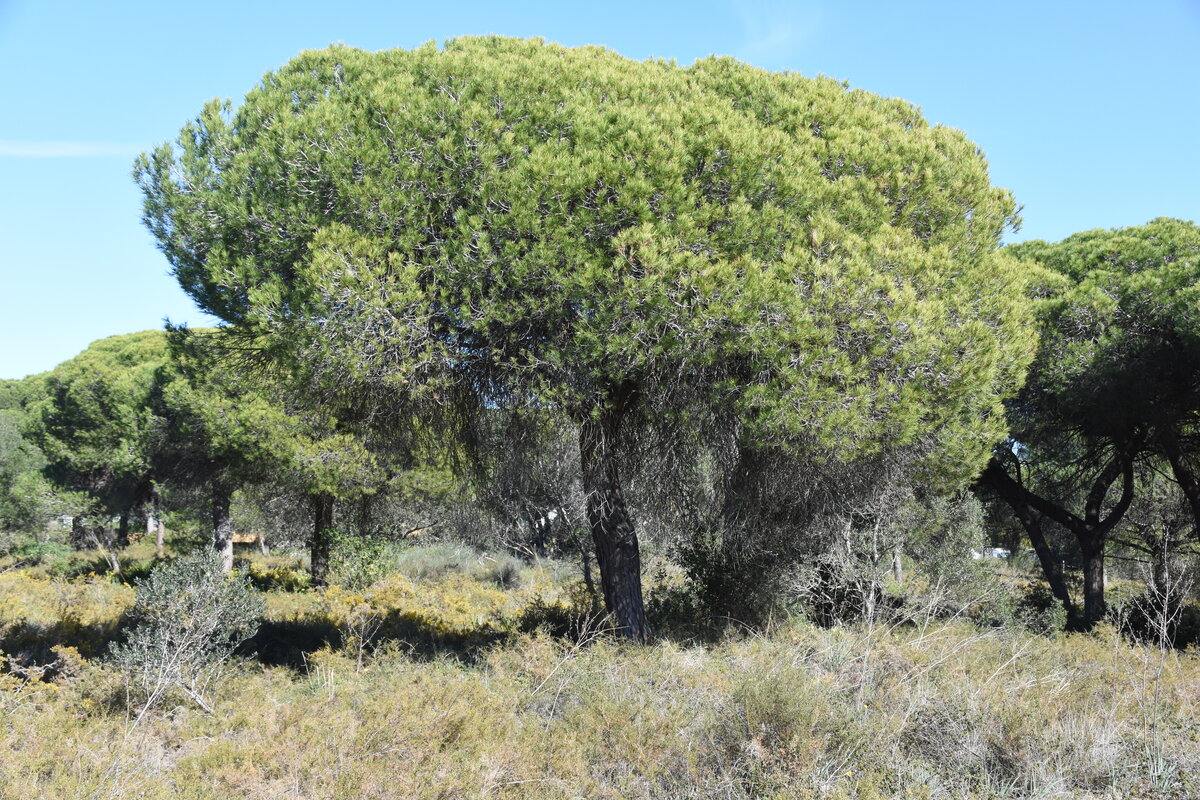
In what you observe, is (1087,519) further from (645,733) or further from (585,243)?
(645,733)

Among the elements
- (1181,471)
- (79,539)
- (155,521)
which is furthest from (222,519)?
(1181,471)

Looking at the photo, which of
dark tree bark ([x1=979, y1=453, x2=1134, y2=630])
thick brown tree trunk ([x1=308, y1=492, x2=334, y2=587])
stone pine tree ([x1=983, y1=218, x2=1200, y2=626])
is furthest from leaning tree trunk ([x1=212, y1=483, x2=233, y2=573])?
stone pine tree ([x1=983, y1=218, x2=1200, y2=626])

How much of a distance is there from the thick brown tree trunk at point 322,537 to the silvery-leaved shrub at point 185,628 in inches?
318

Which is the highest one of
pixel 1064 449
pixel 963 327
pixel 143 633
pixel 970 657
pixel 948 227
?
pixel 948 227

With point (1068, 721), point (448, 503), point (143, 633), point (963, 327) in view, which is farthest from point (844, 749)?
point (448, 503)

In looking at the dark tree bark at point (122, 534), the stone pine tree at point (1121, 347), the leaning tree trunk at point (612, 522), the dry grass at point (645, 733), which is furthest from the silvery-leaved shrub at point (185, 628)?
the dark tree bark at point (122, 534)

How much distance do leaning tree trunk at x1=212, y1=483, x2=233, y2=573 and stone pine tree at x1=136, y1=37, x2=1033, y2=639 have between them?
11.8m

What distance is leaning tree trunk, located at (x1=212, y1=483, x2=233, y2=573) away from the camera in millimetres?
17711

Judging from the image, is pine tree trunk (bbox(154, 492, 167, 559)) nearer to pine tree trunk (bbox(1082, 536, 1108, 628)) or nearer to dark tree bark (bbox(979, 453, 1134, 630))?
dark tree bark (bbox(979, 453, 1134, 630))

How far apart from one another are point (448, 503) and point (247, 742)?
32.3ft

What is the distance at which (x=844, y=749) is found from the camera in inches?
177

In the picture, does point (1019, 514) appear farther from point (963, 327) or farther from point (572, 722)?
point (572, 722)

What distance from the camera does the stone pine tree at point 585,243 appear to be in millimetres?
6297

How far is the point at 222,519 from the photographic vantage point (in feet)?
64.3
